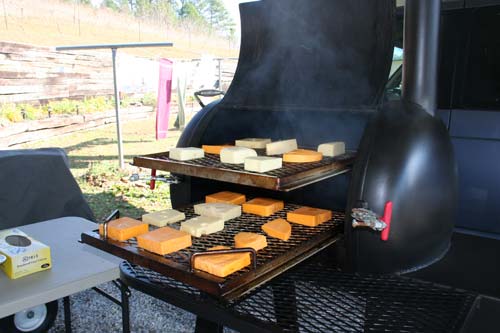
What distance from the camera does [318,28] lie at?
225 cm

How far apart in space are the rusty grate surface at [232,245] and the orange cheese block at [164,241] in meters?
0.02

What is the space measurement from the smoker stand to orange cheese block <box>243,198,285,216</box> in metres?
0.29

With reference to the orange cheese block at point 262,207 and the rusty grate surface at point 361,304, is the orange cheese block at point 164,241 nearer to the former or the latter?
the rusty grate surface at point 361,304

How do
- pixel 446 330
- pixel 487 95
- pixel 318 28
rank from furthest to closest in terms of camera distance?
pixel 318 28 → pixel 487 95 → pixel 446 330

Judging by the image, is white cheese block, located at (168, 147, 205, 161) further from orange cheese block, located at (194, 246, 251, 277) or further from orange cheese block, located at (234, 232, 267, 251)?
orange cheese block, located at (194, 246, 251, 277)

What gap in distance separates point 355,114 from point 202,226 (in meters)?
1.03

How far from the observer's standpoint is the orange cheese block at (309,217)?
160 cm

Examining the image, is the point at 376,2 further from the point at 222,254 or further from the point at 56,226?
the point at 56,226

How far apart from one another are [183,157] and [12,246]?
1.02 metres

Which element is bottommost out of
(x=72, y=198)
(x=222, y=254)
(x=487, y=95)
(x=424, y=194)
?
(x=72, y=198)

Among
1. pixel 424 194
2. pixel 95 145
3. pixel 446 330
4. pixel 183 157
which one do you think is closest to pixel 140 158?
pixel 183 157

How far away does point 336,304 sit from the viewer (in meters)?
1.32

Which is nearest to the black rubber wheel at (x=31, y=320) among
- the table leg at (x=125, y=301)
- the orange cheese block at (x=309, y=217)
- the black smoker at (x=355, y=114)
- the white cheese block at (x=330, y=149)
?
the black smoker at (x=355, y=114)

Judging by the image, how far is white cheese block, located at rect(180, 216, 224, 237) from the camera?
1468mm
